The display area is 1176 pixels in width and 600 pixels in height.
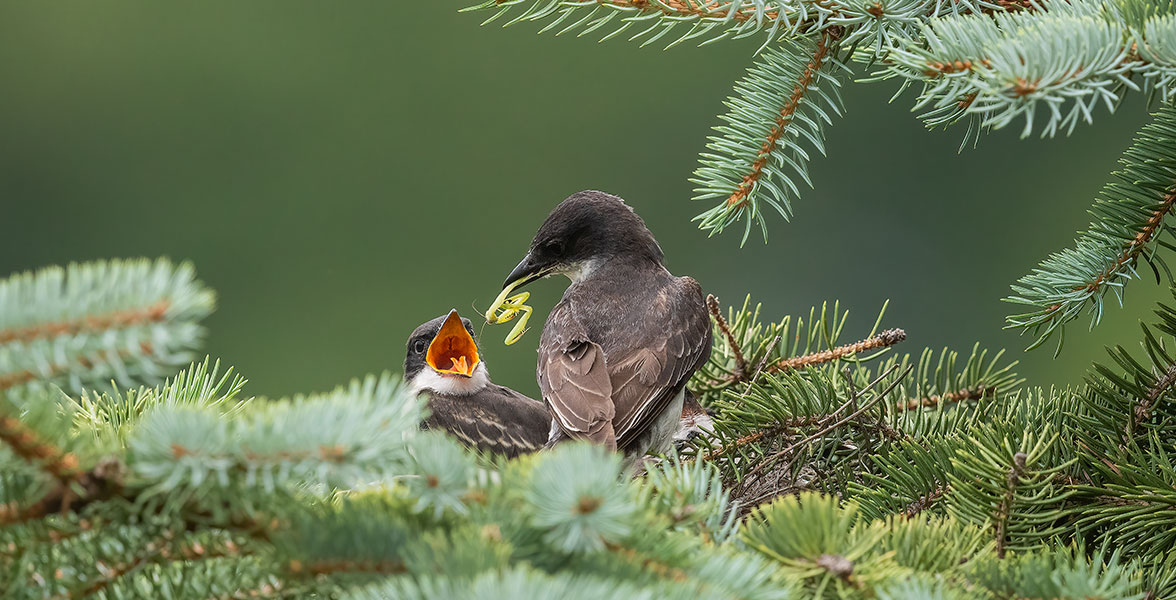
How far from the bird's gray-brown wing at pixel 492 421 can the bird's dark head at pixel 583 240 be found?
0.46m

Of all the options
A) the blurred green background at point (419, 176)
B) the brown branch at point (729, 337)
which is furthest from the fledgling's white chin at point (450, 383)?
the blurred green background at point (419, 176)

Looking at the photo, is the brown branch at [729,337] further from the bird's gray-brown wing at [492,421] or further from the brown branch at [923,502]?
the brown branch at [923,502]

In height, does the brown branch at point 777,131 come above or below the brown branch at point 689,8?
below

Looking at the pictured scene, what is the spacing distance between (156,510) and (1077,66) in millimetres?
1136

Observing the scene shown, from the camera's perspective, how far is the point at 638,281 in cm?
385

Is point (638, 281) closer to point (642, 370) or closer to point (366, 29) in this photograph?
point (642, 370)

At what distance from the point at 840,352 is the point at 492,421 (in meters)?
1.21

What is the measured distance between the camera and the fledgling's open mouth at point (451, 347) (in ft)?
12.9

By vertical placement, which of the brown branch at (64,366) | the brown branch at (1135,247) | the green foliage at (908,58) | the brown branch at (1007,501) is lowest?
the brown branch at (1007,501)

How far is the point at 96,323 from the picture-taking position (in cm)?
90

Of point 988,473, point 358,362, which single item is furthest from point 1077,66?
point 358,362

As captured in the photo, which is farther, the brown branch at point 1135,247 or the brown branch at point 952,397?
the brown branch at point 952,397

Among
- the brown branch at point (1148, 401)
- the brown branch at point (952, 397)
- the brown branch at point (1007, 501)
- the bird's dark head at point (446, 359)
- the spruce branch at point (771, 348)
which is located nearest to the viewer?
the brown branch at point (1007, 501)

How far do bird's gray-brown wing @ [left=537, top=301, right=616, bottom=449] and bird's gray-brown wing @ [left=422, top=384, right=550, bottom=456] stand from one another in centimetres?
21
